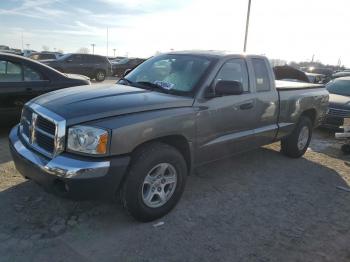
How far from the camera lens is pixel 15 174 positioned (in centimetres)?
495

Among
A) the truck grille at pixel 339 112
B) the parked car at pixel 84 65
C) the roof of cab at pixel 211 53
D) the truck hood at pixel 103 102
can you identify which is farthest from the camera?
the parked car at pixel 84 65

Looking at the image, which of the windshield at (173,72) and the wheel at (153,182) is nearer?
the wheel at (153,182)

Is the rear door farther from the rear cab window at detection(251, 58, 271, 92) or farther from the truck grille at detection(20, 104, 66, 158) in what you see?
the truck grille at detection(20, 104, 66, 158)

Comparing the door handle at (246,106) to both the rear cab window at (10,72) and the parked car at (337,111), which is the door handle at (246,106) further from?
the parked car at (337,111)

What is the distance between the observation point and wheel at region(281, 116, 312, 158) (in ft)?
21.7

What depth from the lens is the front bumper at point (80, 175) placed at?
129 inches

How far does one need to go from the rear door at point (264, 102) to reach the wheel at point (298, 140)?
94 cm

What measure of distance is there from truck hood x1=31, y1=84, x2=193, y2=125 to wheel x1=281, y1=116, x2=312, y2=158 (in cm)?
313

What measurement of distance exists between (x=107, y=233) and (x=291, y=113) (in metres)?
3.89

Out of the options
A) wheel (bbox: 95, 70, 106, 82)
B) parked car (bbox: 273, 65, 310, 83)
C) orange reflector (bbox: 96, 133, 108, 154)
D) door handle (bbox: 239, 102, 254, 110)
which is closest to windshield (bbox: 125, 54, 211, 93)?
door handle (bbox: 239, 102, 254, 110)

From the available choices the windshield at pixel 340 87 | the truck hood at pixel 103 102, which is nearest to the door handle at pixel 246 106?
the truck hood at pixel 103 102

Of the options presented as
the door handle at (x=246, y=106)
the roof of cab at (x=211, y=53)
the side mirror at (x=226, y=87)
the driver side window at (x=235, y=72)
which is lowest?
the door handle at (x=246, y=106)

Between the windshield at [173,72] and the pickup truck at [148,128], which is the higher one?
the windshield at [173,72]

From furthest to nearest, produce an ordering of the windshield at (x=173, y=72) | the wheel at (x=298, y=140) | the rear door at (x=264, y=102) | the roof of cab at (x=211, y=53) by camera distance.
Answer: the wheel at (x=298, y=140), the rear door at (x=264, y=102), the roof of cab at (x=211, y=53), the windshield at (x=173, y=72)
